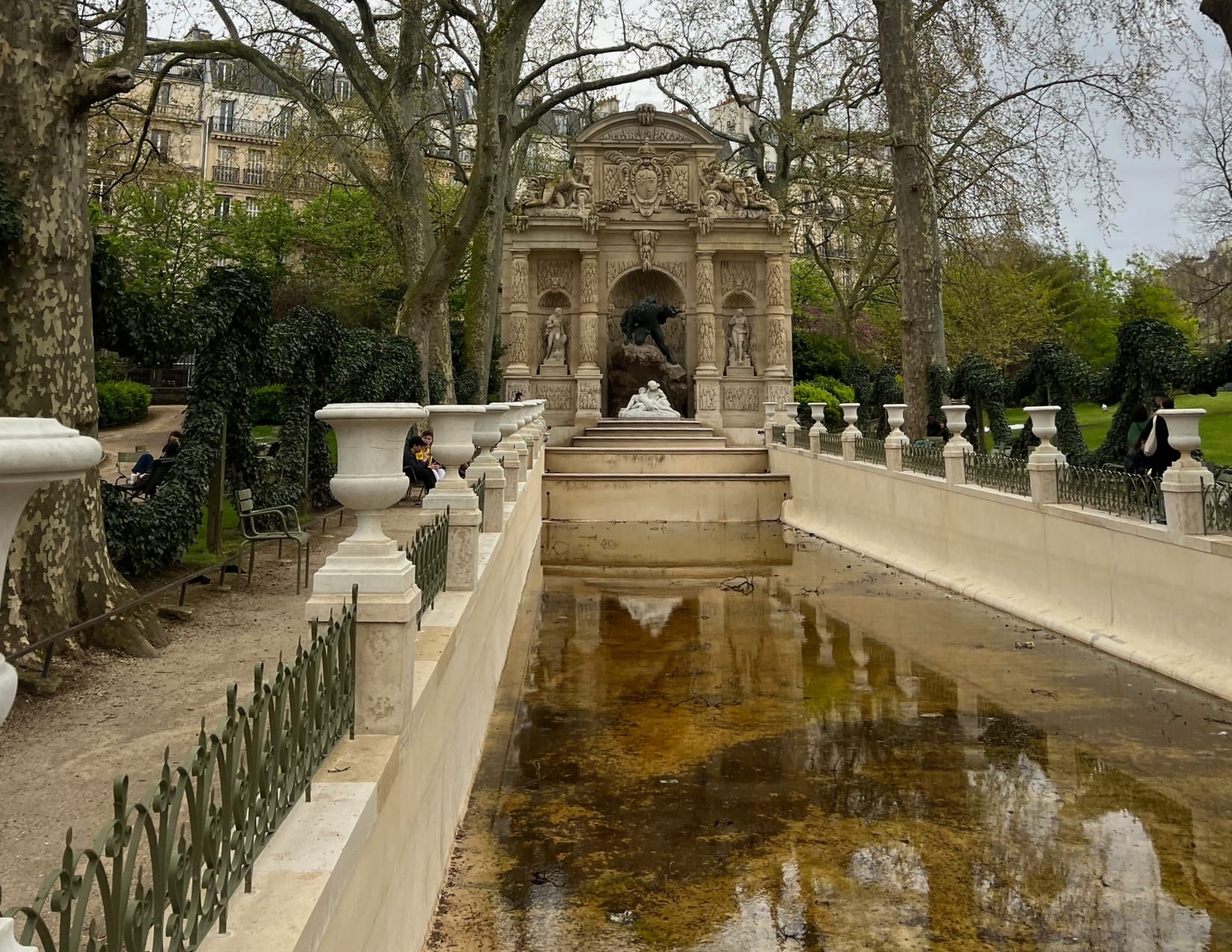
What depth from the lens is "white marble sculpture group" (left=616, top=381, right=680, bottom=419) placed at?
24281 mm

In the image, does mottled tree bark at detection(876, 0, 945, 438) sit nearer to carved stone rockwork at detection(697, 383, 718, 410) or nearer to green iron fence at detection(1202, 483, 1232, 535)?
green iron fence at detection(1202, 483, 1232, 535)

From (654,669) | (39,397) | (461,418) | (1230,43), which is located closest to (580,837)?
(461,418)

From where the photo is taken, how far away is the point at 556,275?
26.8 metres

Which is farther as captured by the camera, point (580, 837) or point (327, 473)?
point (327, 473)

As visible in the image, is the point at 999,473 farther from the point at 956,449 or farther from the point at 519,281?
the point at 519,281

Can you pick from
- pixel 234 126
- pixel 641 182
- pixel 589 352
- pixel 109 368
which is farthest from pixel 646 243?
pixel 234 126

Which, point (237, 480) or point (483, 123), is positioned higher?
point (483, 123)

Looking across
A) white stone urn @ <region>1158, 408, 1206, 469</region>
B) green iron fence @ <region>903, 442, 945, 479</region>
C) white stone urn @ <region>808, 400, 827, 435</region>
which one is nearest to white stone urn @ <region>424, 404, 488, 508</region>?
white stone urn @ <region>1158, 408, 1206, 469</region>

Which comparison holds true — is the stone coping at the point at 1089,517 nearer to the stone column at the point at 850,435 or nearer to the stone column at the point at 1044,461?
the stone column at the point at 1044,461

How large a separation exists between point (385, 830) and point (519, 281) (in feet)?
80.4

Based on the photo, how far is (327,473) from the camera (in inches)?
560

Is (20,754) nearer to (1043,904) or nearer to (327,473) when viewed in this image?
(1043,904)

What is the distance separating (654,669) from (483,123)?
29.1ft

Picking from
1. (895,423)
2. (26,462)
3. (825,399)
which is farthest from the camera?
(825,399)
